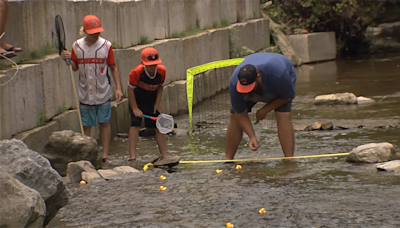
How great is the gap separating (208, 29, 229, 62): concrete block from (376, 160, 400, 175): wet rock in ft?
25.1

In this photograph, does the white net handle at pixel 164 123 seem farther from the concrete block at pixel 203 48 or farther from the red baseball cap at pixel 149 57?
the concrete block at pixel 203 48

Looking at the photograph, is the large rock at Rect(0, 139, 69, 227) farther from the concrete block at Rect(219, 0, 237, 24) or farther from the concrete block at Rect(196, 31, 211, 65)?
the concrete block at Rect(219, 0, 237, 24)

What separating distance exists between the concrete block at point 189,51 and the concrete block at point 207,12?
1157 millimetres

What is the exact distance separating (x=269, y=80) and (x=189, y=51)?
590 centimetres

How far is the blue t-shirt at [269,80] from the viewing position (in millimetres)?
6590

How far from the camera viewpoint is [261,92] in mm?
6633

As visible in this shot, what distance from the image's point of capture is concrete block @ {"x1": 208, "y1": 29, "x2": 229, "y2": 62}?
1386 cm

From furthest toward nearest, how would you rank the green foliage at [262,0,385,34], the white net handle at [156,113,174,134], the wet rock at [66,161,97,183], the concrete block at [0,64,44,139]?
1. the green foliage at [262,0,385,34]
2. the white net handle at [156,113,174,134]
3. the concrete block at [0,64,44,139]
4. the wet rock at [66,161,97,183]

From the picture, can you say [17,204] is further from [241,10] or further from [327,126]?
[241,10]

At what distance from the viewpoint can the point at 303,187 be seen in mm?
5938

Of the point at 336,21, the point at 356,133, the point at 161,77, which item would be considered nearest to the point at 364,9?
the point at 336,21

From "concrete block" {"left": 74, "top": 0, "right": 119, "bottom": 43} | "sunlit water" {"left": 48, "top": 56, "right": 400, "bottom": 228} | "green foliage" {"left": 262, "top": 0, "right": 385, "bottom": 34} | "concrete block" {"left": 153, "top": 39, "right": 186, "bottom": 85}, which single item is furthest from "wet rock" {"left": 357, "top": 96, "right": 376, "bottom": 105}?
"green foliage" {"left": 262, "top": 0, "right": 385, "bottom": 34}

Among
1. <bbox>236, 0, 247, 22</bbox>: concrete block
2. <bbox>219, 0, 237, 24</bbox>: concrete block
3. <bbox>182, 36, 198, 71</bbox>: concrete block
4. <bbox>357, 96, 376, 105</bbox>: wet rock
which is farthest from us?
<bbox>236, 0, 247, 22</bbox>: concrete block

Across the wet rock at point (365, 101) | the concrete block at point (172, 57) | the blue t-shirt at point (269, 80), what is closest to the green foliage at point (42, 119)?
the blue t-shirt at point (269, 80)
